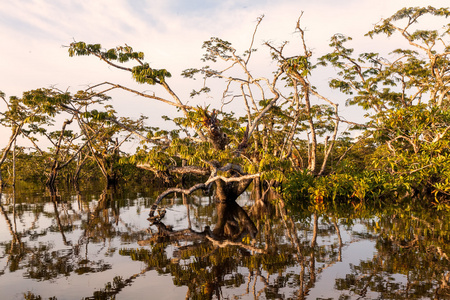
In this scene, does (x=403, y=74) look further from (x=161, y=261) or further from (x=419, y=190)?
(x=161, y=261)

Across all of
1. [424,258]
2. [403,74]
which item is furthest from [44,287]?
[403,74]

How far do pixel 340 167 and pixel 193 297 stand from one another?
1483cm

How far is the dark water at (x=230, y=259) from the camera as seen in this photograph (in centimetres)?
541

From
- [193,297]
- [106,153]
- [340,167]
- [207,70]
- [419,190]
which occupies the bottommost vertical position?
[193,297]

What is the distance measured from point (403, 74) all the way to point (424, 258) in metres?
20.2

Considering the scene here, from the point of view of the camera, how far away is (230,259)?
23.3ft

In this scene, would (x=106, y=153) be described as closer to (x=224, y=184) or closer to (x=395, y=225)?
(x=224, y=184)

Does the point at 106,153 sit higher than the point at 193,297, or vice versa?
the point at 106,153

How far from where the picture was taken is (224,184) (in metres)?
17.9

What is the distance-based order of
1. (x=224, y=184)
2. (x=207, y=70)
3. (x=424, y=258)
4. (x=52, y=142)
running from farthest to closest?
(x=52, y=142), (x=207, y=70), (x=224, y=184), (x=424, y=258)

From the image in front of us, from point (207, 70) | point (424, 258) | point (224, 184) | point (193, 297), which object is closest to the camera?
point (193, 297)

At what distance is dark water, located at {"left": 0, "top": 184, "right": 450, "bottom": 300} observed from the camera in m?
5.41

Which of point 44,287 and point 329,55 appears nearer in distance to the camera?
point 44,287

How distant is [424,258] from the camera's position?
685 centimetres
